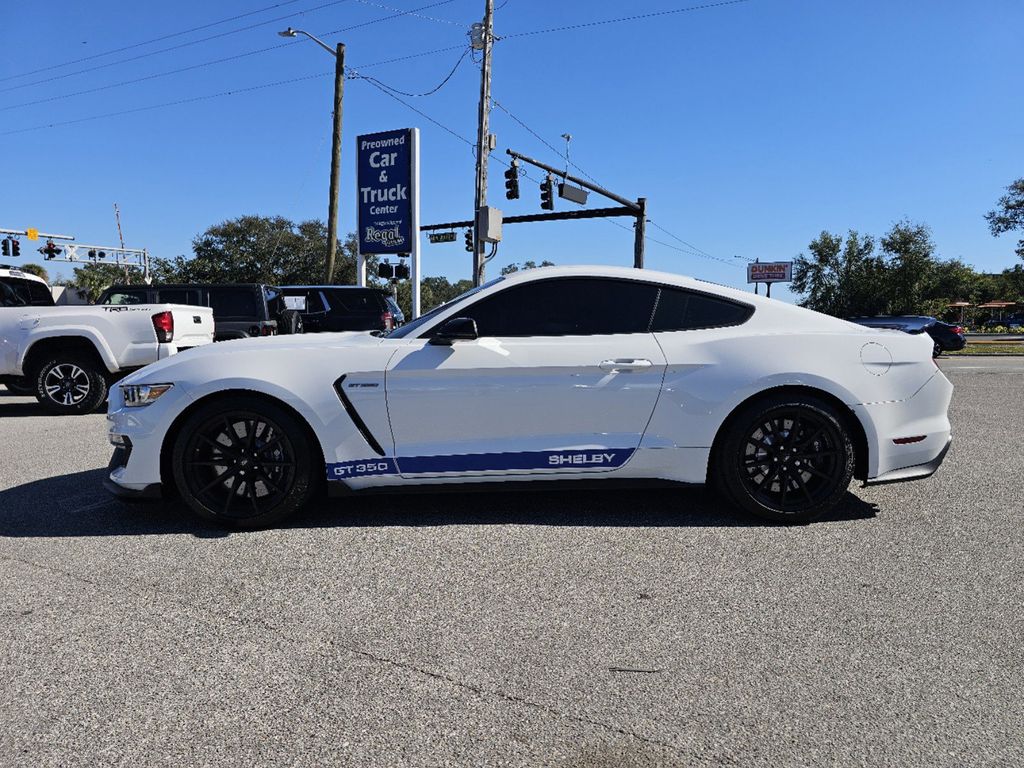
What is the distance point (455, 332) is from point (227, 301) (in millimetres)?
9163

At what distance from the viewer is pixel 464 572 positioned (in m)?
3.34

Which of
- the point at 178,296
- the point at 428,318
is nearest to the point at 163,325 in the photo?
the point at 178,296

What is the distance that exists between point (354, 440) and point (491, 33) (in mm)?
21674

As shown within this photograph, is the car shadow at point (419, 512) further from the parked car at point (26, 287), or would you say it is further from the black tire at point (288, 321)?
the black tire at point (288, 321)

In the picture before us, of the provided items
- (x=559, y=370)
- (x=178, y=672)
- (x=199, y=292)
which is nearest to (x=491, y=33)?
(x=199, y=292)

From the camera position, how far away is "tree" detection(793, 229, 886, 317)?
61.6 meters

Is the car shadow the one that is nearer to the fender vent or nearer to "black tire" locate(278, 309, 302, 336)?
the fender vent

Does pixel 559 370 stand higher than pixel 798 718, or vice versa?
pixel 559 370

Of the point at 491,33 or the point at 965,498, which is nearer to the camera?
the point at 965,498

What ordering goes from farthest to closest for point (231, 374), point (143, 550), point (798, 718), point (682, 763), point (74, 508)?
point (74, 508) < point (231, 374) < point (143, 550) < point (798, 718) < point (682, 763)

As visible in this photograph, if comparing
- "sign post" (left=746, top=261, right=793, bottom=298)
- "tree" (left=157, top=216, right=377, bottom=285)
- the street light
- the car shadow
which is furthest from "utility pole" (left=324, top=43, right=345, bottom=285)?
"sign post" (left=746, top=261, right=793, bottom=298)

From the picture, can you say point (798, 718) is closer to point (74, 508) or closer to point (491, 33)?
point (74, 508)

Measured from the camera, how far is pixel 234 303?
39.0 ft

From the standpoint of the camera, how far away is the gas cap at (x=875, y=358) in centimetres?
409
